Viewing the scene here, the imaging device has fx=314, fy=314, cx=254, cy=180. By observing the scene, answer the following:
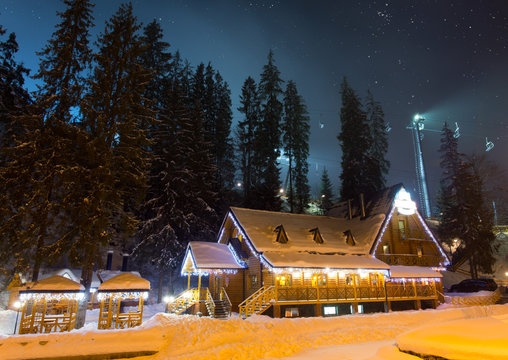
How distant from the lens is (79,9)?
20719 mm

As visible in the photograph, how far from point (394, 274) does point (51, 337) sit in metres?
23.4

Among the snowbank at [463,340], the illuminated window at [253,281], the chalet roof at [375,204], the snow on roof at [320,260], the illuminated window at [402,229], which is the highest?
the chalet roof at [375,204]

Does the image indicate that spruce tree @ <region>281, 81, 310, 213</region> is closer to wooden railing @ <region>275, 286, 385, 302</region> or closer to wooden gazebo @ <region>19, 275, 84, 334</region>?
→ wooden railing @ <region>275, 286, 385, 302</region>

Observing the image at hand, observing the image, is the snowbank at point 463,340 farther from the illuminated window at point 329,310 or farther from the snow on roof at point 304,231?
the illuminated window at point 329,310

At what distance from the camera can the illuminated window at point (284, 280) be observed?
23842mm

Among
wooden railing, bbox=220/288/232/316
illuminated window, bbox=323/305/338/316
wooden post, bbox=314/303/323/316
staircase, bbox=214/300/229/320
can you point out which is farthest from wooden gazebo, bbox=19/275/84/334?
illuminated window, bbox=323/305/338/316

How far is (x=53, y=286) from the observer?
1627cm

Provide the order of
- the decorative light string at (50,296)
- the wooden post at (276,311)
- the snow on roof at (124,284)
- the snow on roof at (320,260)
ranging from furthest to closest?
the snow on roof at (320,260) < the wooden post at (276,311) < the snow on roof at (124,284) < the decorative light string at (50,296)

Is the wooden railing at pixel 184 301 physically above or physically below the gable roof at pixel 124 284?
below

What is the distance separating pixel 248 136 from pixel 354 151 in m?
14.8

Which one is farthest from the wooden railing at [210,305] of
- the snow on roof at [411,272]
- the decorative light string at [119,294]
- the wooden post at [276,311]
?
the snow on roof at [411,272]

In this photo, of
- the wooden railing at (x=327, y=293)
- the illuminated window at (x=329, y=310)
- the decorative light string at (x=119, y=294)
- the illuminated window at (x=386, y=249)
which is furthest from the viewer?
the illuminated window at (x=386, y=249)

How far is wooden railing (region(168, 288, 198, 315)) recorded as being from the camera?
23812 mm

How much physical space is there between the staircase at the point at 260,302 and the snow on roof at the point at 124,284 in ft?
23.0
